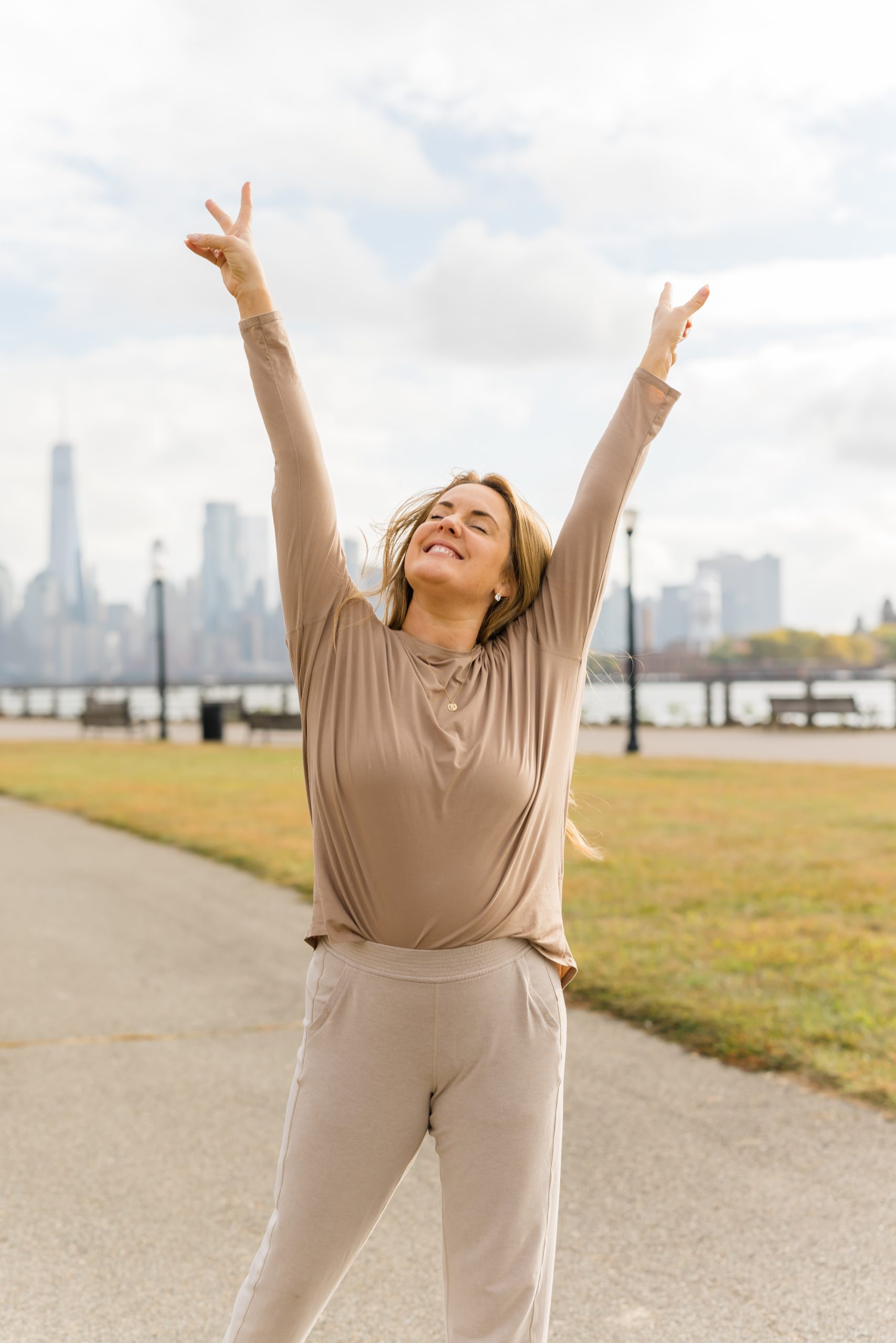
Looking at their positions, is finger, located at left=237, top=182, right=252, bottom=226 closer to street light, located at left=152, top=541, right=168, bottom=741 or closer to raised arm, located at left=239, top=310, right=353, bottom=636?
raised arm, located at left=239, top=310, right=353, bottom=636

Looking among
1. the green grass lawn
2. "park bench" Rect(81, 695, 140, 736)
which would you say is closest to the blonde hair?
the green grass lawn

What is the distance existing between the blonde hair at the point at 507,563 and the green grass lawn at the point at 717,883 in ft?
10.1

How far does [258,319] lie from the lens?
2268 mm

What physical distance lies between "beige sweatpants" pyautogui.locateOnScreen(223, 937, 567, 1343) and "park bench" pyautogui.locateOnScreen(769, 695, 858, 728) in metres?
23.3

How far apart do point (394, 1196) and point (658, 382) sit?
271cm

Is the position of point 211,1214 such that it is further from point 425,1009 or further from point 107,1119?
point 425,1009

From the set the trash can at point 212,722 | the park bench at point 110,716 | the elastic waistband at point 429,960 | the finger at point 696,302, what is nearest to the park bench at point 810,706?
the trash can at point 212,722

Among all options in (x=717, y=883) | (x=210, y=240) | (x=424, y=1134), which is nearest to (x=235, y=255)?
(x=210, y=240)

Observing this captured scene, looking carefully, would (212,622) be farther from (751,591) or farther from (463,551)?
(463,551)

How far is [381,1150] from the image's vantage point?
2055 mm

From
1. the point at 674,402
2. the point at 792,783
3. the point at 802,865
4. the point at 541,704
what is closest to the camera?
the point at 541,704

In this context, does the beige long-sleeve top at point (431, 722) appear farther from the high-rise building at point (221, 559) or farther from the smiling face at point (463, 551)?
the high-rise building at point (221, 559)

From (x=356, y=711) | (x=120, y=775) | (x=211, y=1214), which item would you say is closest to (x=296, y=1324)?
(x=356, y=711)

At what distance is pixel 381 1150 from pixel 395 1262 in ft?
5.17
